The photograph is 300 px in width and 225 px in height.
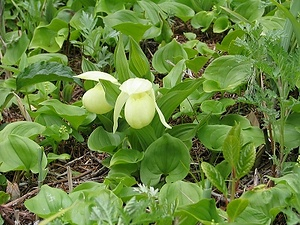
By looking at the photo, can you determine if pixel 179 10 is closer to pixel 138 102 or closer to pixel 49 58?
pixel 49 58

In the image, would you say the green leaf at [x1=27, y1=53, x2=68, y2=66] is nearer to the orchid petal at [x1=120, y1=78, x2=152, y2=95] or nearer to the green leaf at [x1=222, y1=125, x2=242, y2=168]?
the orchid petal at [x1=120, y1=78, x2=152, y2=95]

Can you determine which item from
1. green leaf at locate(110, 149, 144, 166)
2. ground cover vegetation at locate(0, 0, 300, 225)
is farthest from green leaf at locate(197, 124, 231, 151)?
green leaf at locate(110, 149, 144, 166)

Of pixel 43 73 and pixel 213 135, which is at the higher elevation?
pixel 43 73

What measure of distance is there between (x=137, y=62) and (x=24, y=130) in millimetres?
461

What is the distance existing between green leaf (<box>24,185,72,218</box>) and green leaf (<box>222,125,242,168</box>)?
461 millimetres

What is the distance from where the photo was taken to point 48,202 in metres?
1.64

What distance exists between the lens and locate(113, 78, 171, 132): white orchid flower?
5.62 feet

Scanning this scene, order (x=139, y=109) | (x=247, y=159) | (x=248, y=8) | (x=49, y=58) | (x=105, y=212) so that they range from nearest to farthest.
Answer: (x=105, y=212), (x=247, y=159), (x=139, y=109), (x=49, y=58), (x=248, y=8)

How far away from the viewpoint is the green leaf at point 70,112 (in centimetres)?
206

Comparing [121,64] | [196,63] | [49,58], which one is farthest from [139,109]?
[49,58]

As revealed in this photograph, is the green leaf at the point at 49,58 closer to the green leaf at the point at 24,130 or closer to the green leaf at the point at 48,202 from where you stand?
the green leaf at the point at 24,130

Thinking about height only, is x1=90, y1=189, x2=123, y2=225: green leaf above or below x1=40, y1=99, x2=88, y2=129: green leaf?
above

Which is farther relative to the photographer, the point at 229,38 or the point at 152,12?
the point at 152,12

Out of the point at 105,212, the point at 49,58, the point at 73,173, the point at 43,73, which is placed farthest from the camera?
the point at 49,58
